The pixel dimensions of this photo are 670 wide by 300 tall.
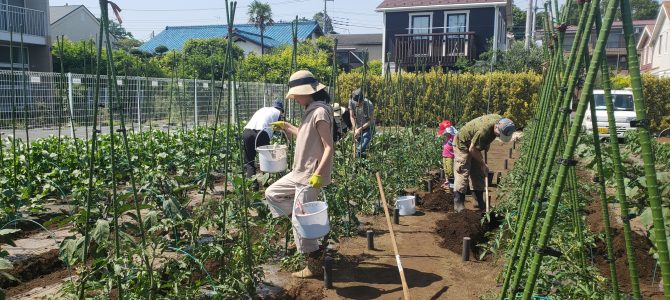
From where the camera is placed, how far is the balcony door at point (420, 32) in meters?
22.7

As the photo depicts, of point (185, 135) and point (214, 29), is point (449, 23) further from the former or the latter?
point (214, 29)

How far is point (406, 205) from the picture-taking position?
19.6ft

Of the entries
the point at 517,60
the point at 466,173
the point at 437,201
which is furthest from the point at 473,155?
the point at 517,60

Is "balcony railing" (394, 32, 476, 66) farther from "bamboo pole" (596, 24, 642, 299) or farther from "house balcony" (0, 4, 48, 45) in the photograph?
"bamboo pole" (596, 24, 642, 299)

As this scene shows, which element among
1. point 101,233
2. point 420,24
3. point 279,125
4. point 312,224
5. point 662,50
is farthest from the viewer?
point 662,50

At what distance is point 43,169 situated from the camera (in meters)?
6.16

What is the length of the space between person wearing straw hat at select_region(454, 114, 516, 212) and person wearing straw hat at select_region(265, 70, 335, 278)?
8.40 feet

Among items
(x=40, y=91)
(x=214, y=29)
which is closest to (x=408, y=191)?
(x=40, y=91)

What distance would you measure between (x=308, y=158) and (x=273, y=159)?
101 centimetres

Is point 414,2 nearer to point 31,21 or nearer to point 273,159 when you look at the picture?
point 31,21

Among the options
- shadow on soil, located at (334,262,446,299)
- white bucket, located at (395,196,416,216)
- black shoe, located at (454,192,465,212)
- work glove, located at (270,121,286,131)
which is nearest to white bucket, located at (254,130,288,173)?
work glove, located at (270,121,286,131)

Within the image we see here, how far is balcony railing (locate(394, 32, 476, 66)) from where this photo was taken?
22281 millimetres

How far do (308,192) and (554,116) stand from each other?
6.41ft

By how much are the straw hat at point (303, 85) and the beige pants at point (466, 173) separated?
8.95 ft
